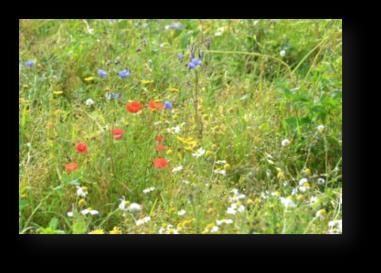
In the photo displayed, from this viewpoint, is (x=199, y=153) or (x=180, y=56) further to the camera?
(x=180, y=56)

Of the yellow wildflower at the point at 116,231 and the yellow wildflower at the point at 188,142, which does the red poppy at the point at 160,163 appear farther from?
the yellow wildflower at the point at 116,231

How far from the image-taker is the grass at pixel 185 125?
354 cm

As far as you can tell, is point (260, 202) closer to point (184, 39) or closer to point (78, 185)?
point (78, 185)

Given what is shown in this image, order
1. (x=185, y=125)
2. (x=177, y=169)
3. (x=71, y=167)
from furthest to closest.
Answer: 1. (x=185, y=125)
2. (x=177, y=169)
3. (x=71, y=167)

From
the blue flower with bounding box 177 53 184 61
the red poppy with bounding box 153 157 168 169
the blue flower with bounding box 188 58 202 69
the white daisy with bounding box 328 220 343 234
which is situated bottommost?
the white daisy with bounding box 328 220 343 234

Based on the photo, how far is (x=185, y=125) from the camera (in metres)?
4.11

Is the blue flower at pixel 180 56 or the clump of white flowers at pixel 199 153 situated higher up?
the blue flower at pixel 180 56

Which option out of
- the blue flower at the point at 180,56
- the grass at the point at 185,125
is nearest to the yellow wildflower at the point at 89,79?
the grass at the point at 185,125

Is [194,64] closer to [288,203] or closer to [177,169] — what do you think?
[177,169]

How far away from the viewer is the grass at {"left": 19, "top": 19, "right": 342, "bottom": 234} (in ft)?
11.6

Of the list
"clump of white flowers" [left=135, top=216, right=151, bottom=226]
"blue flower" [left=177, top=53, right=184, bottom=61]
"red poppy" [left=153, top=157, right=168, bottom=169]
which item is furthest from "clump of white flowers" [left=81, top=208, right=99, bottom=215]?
"blue flower" [left=177, top=53, right=184, bottom=61]

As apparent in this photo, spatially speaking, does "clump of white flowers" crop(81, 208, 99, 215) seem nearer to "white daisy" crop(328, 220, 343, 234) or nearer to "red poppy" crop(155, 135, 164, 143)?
"red poppy" crop(155, 135, 164, 143)

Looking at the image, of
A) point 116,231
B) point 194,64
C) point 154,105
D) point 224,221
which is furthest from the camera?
point 194,64

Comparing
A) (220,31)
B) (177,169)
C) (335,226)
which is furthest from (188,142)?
(220,31)
